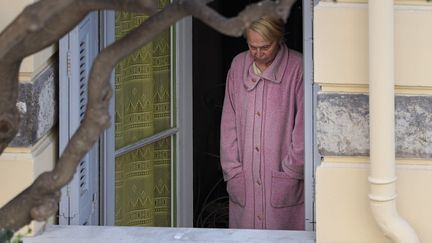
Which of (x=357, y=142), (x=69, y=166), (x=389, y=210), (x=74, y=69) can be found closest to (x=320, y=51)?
(x=357, y=142)

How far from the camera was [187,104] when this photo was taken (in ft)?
20.5

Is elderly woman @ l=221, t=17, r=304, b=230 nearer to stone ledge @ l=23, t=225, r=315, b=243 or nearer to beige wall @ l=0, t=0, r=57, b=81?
stone ledge @ l=23, t=225, r=315, b=243

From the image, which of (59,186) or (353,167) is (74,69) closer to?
(353,167)

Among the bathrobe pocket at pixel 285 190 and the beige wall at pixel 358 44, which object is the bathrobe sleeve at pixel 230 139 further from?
the beige wall at pixel 358 44

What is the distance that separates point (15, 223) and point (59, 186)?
0.60ft

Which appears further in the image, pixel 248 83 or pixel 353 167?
pixel 248 83

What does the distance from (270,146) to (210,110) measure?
170cm

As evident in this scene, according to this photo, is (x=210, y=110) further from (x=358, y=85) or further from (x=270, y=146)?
(x=358, y=85)

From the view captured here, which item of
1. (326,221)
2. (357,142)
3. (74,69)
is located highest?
(74,69)

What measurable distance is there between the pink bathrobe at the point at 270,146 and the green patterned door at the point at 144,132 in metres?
0.49

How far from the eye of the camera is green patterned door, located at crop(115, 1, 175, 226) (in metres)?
5.46

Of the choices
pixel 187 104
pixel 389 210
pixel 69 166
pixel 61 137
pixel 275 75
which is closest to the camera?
pixel 69 166

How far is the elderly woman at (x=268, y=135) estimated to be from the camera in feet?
17.3

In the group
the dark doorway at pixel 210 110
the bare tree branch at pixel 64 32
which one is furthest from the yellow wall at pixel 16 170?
the dark doorway at pixel 210 110
